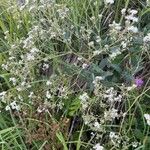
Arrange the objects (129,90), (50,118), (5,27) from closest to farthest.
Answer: (129,90) < (50,118) < (5,27)

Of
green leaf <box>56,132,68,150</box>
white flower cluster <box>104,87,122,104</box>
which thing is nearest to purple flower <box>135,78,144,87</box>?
white flower cluster <box>104,87,122,104</box>

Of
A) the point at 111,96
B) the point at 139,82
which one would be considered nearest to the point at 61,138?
the point at 111,96

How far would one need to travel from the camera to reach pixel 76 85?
2252 mm

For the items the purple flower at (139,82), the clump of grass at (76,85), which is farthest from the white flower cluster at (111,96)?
the purple flower at (139,82)

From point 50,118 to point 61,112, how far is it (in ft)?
0.32

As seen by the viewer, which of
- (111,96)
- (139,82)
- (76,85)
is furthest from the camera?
(76,85)

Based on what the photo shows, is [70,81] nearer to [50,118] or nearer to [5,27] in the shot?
→ [50,118]

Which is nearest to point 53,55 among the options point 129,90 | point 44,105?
point 44,105

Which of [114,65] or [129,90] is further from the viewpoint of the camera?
[114,65]

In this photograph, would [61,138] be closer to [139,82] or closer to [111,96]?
[111,96]

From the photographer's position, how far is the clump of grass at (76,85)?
199 cm

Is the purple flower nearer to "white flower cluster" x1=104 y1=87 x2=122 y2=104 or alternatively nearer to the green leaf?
"white flower cluster" x1=104 y1=87 x2=122 y2=104

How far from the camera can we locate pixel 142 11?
2.39m

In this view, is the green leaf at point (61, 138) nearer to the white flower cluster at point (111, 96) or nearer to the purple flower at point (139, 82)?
the white flower cluster at point (111, 96)
